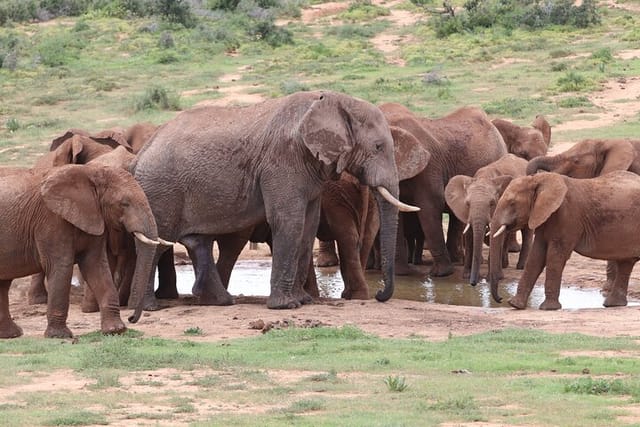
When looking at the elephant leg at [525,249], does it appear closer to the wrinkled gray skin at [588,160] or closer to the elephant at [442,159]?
the elephant at [442,159]

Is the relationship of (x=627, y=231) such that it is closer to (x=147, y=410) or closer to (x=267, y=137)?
(x=267, y=137)

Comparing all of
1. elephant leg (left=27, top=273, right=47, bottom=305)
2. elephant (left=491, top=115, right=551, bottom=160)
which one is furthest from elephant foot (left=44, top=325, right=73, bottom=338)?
elephant (left=491, top=115, right=551, bottom=160)

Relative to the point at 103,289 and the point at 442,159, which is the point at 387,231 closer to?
the point at 103,289

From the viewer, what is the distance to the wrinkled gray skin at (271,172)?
41.9ft

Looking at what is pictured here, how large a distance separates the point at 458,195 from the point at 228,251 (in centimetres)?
243

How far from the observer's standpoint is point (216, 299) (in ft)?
43.4

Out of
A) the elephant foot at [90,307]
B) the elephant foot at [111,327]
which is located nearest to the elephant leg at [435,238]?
the elephant foot at [90,307]

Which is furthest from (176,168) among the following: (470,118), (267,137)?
(470,118)

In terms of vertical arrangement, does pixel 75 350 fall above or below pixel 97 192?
below

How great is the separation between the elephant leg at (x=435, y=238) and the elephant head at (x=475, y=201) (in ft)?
2.47

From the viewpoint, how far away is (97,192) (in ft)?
35.9

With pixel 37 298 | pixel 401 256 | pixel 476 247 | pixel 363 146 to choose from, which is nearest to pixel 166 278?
pixel 37 298

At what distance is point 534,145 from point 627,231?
16.8ft

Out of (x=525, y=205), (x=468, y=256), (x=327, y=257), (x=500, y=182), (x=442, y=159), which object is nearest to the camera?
(x=525, y=205)
